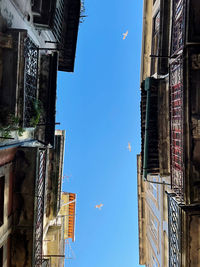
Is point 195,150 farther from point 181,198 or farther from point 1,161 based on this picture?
point 1,161

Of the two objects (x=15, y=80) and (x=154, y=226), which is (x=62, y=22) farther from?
Result: (x=154, y=226)

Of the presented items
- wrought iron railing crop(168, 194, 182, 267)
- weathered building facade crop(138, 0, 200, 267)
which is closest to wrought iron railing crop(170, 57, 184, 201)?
weathered building facade crop(138, 0, 200, 267)

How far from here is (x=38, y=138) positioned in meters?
13.3

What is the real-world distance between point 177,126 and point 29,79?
30.2ft

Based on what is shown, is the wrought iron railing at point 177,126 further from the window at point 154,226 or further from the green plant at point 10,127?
the window at point 154,226

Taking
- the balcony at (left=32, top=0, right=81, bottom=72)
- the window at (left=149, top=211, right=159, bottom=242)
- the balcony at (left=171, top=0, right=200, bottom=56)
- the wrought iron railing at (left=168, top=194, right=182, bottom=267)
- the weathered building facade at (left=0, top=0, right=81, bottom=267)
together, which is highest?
the balcony at (left=32, top=0, right=81, bottom=72)

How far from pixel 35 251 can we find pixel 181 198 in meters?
8.64

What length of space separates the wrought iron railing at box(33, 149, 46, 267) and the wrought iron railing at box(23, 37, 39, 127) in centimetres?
229

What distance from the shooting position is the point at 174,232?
11.2 metres

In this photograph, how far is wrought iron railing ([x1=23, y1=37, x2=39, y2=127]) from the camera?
394 inches

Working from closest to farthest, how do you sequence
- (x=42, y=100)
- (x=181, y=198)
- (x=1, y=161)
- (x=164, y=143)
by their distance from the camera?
(x=1, y=161)
(x=181, y=198)
(x=42, y=100)
(x=164, y=143)

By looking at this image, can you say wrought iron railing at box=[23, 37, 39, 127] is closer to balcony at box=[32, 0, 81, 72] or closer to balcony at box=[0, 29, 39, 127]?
balcony at box=[0, 29, 39, 127]

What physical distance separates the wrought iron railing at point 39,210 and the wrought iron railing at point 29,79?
7.50 feet

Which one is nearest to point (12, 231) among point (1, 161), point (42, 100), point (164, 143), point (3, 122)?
point (1, 161)
